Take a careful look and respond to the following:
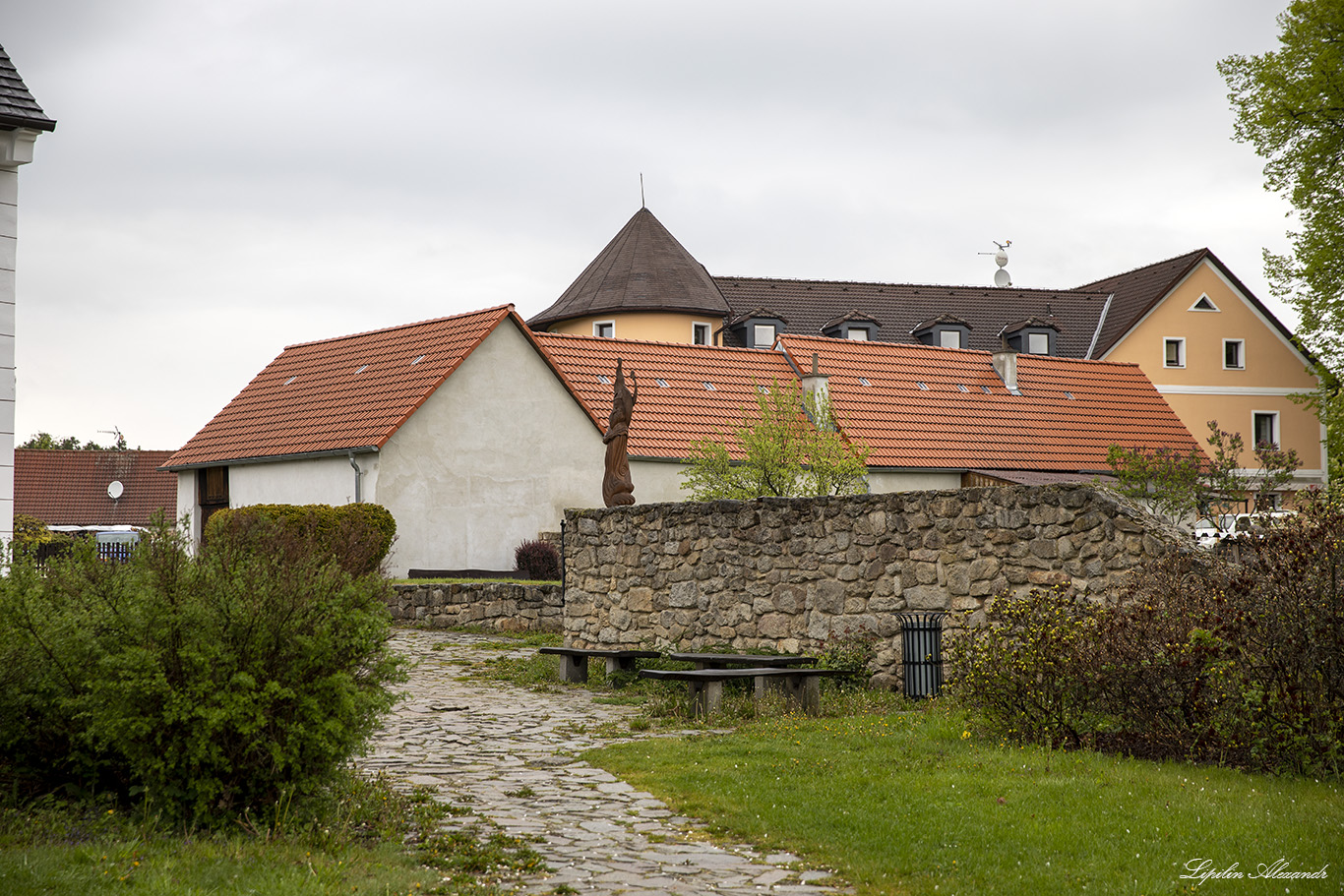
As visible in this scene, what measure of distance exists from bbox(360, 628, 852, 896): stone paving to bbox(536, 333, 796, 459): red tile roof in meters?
15.4

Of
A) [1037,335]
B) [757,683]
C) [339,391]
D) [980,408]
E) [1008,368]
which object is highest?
[1037,335]

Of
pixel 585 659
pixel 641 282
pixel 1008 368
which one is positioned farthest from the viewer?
pixel 641 282

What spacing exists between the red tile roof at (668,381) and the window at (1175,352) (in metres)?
20.7

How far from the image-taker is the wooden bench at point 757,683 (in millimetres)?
10758

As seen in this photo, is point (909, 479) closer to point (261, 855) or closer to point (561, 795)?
point (561, 795)

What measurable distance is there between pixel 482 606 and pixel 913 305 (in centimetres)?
3405

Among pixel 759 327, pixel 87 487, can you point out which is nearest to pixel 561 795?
pixel 759 327

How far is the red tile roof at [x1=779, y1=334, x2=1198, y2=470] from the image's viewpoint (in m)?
30.9

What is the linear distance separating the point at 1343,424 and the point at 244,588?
78.1ft

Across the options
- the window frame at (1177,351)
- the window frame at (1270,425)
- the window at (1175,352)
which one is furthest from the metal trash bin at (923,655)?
the window frame at (1270,425)

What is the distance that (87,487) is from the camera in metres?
50.5

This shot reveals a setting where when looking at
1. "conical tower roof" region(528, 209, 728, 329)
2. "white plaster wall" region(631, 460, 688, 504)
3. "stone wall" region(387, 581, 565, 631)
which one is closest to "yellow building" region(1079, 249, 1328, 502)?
"conical tower roof" region(528, 209, 728, 329)

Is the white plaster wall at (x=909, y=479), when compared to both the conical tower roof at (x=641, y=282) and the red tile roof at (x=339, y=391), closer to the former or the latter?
the red tile roof at (x=339, y=391)

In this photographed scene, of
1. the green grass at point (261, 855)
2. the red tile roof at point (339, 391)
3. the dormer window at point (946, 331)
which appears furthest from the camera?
the dormer window at point (946, 331)
